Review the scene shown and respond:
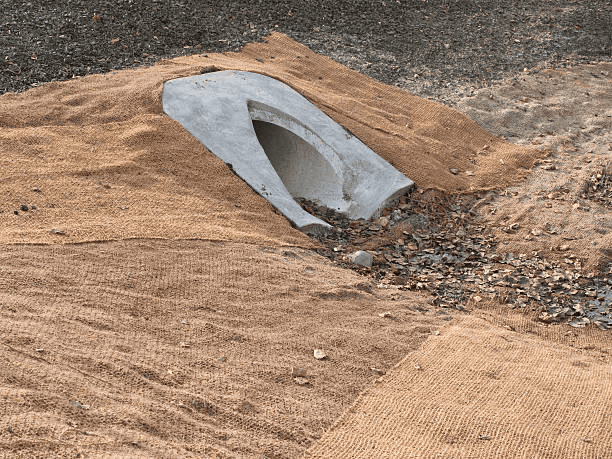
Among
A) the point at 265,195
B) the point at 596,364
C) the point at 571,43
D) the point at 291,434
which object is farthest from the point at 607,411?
the point at 571,43

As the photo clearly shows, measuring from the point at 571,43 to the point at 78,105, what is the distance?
1127 cm

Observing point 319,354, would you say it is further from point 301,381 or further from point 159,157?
point 159,157

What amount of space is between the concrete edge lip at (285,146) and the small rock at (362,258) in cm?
86

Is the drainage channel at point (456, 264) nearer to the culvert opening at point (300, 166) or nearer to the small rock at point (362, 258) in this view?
the small rock at point (362, 258)

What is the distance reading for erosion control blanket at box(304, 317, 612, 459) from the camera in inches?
182

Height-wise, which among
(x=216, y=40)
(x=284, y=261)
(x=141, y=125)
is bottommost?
(x=284, y=261)

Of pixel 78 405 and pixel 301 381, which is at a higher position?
pixel 78 405

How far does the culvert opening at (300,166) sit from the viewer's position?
31.8 feet

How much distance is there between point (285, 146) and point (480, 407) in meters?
6.21

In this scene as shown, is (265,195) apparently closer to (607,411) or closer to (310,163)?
(310,163)

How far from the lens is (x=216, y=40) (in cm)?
1221

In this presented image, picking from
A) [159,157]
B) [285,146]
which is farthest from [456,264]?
[159,157]

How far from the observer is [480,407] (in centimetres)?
512

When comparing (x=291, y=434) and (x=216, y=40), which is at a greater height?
(x=216, y=40)
